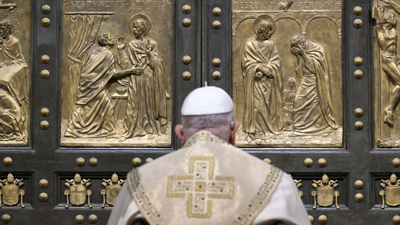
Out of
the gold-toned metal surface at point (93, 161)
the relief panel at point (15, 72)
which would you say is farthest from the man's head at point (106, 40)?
the gold-toned metal surface at point (93, 161)

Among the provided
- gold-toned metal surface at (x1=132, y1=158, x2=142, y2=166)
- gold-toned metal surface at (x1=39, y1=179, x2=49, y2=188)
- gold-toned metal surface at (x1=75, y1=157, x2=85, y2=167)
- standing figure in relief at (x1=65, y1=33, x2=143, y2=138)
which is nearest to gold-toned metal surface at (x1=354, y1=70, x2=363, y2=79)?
standing figure in relief at (x1=65, y1=33, x2=143, y2=138)

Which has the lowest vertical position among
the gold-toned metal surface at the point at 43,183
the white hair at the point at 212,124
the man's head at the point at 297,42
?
the gold-toned metal surface at the point at 43,183

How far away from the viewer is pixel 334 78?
5828 millimetres

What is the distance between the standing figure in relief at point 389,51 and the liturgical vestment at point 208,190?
10.7 ft

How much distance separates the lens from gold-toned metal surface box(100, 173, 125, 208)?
5770 millimetres

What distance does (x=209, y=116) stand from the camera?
9.28 ft

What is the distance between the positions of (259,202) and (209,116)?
430 mm

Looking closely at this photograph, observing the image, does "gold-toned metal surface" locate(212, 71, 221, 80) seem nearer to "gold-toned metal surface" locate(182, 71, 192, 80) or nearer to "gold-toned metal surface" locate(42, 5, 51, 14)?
"gold-toned metal surface" locate(182, 71, 192, 80)

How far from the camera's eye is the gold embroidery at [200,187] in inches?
108

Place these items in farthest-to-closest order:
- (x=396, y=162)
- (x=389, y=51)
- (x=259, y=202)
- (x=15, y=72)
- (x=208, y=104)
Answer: (x=15, y=72), (x=389, y=51), (x=396, y=162), (x=208, y=104), (x=259, y=202)

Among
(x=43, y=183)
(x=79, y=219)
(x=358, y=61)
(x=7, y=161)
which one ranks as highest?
(x=358, y=61)

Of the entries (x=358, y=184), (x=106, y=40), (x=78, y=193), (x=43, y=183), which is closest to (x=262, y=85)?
(x=358, y=184)

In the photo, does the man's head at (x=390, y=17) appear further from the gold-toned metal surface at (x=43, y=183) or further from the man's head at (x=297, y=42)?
the gold-toned metal surface at (x=43, y=183)

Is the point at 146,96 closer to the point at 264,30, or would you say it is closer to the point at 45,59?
the point at 45,59
